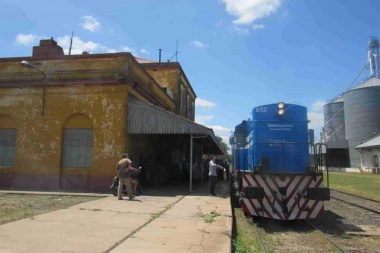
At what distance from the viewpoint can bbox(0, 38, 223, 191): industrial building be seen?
16422 mm

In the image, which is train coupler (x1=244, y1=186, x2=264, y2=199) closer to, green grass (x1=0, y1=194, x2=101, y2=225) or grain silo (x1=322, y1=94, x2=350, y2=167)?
green grass (x1=0, y1=194, x2=101, y2=225)

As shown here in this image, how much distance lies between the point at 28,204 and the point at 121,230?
599cm

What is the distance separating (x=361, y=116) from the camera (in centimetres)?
7088

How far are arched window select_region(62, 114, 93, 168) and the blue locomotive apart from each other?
8.66m

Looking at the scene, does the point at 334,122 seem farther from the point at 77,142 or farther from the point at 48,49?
the point at 77,142

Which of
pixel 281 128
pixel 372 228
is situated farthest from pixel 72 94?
pixel 372 228

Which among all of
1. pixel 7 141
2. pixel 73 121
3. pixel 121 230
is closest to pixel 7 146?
pixel 7 141

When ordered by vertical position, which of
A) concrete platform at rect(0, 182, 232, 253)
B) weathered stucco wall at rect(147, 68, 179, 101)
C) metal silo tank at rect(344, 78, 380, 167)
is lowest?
concrete platform at rect(0, 182, 232, 253)

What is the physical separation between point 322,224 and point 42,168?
1310cm

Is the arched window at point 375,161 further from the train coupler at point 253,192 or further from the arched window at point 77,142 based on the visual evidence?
the train coupler at point 253,192

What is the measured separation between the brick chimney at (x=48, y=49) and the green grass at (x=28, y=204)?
36.0ft

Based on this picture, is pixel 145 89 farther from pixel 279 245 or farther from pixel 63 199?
pixel 279 245

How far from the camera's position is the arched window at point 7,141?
58.2 ft

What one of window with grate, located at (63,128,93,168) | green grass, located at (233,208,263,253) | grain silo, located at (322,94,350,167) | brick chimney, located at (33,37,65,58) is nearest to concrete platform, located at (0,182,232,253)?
green grass, located at (233,208,263,253)
